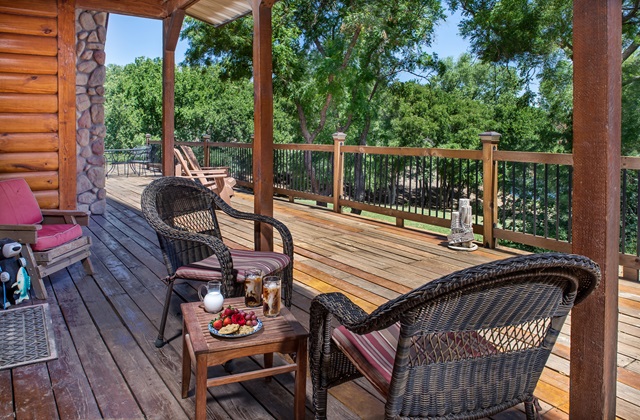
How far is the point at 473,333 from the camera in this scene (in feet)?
5.02

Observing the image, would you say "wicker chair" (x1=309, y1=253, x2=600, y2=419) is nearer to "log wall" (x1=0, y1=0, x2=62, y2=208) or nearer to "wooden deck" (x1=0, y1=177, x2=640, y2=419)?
"wooden deck" (x1=0, y1=177, x2=640, y2=419)

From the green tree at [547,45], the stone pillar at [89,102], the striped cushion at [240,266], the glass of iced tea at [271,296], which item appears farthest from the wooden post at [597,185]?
the green tree at [547,45]

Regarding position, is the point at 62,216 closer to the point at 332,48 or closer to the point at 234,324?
the point at 234,324

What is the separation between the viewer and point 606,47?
1.70 metres

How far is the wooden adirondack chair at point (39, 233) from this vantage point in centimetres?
351

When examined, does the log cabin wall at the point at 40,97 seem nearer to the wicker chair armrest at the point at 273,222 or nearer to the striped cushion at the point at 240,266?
the wicker chair armrest at the point at 273,222

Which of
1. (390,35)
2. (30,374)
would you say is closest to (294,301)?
(30,374)

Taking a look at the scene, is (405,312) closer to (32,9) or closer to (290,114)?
(32,9)

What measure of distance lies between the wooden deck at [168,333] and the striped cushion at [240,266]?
39 centimetres

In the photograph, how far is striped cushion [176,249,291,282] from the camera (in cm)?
277

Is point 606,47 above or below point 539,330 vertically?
above

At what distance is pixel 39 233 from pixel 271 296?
8.31ft

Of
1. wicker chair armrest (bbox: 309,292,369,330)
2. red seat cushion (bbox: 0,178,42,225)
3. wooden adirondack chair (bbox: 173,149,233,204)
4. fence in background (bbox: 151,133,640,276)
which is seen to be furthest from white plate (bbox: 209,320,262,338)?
wooden adirondack chair (bbox: 173,149,233,204)

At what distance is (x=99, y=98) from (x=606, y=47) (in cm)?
629
